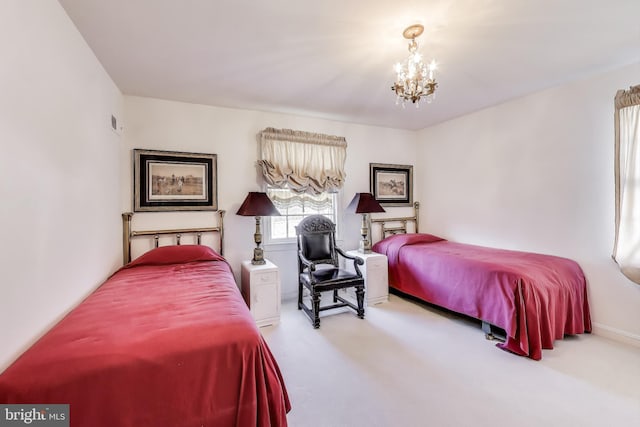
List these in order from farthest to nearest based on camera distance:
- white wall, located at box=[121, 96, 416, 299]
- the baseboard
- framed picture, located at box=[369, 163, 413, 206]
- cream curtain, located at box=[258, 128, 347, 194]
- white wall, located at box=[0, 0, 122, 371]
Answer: framed picture, located at box=[369, 163, 413, 206], cream curtain, located at box=[258, 128, 347, 194], white wall, located at box=[121, 96, 416, 299], the baseboard, white wall, located at box=[0, 0, 122, 371]

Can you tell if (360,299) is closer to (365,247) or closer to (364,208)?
(365,247)

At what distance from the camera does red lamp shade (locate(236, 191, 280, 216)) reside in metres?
3.20

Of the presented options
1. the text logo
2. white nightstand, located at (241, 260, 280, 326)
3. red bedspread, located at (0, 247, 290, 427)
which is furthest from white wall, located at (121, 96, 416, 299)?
the text logo

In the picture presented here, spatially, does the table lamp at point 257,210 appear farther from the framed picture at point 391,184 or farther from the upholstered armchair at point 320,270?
the framed picture at point 391,184

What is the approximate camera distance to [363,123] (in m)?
4.32

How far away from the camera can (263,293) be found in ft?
10.1

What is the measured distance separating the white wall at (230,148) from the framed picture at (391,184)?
0.15 m

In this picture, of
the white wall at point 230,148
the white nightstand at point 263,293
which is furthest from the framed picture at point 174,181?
the white nightstand at point 263,293

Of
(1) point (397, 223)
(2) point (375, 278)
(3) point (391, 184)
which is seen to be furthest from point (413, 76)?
(1) point (397, 223)

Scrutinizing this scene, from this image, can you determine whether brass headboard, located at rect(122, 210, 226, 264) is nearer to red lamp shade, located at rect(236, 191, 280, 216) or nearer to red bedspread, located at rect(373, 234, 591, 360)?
red lamp shade, located at rect(236, 191, 280, 216)

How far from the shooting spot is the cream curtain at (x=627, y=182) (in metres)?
2.43

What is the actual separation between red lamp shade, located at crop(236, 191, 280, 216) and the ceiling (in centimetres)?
119

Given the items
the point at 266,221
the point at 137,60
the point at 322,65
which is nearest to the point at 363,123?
the point at 322,65

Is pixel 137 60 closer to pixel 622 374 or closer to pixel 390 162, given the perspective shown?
pixel 390 162
